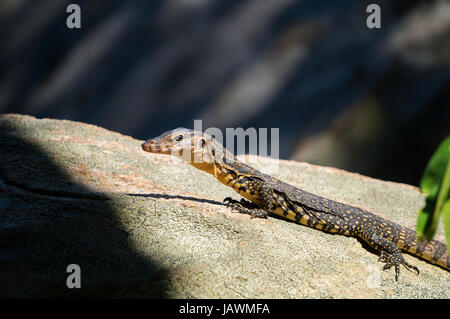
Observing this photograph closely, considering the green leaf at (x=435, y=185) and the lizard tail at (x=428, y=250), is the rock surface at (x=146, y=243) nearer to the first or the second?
the lizard tail at (x=428, y=250)

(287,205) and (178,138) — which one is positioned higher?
(178,138)

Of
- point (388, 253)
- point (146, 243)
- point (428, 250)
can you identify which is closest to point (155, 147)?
point (146, 243)

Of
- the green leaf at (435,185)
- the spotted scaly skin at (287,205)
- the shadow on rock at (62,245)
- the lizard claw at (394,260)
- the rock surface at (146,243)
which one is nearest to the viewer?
the green leaf at (435,185)

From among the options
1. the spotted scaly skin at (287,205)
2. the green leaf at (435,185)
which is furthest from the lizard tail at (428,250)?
the green leaf at (435,185)

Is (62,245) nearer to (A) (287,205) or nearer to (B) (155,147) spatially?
(B) (155,147)

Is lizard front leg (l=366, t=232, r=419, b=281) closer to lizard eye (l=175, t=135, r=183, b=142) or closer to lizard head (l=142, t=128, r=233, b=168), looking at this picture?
lizard head (l=142, t=128, r=233, b=168)

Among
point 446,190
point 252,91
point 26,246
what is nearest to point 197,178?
point 26,246

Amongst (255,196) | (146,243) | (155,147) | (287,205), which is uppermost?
(155,147)
